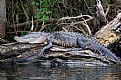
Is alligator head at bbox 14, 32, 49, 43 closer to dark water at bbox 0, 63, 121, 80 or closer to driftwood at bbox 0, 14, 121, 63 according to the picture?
driftwood at bbox 0, 14, 121, 63

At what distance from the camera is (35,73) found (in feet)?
17.9

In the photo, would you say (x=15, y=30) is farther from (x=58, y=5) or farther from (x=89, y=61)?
(x=89, y=61)

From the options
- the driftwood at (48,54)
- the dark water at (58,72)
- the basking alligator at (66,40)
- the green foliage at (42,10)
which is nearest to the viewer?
the dark water at (58,72)

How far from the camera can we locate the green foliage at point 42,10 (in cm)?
1020

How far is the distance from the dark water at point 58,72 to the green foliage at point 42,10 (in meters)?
3.73

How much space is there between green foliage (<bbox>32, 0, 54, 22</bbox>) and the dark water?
12.2ft

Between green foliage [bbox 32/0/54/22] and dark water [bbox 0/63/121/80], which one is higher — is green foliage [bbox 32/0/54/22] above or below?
above

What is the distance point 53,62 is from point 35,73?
129 cm

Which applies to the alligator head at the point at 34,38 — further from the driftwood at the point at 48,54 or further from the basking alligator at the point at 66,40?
the driftwood at the point at 48,54

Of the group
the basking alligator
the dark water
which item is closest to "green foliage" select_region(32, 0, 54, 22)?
the basking alligator

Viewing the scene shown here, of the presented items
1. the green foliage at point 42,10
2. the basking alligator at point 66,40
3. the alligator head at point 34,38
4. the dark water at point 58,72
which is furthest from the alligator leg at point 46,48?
the green foliage at point 42,10

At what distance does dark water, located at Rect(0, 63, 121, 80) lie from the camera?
5.05 m

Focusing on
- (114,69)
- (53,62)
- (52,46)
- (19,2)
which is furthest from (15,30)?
(114,69)

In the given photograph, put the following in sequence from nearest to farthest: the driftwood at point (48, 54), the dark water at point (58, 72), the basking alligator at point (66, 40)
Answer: the dark water at point (58, 72), the driftwood at point (48, 54), the basking alligator at point (66, 40)
